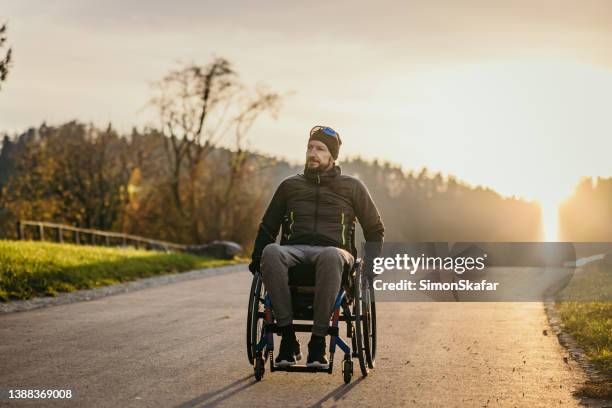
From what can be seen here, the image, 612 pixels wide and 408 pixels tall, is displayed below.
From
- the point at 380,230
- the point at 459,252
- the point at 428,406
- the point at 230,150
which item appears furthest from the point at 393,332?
the point at 230,150

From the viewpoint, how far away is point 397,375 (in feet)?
22.2

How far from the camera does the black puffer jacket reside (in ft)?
21.4

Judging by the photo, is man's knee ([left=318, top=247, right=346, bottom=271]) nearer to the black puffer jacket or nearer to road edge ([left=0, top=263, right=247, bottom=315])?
the black puffer jacket

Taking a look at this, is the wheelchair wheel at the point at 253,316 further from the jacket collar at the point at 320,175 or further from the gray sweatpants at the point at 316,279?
the jacket collar at the point at 320,175

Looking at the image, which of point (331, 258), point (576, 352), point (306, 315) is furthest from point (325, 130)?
point (576, 352)

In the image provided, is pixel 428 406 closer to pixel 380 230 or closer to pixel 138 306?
pixel 380 230

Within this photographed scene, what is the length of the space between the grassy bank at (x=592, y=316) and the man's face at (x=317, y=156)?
2.41 metres

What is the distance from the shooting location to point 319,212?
21.4 feet

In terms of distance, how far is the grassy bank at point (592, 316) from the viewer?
7406mm

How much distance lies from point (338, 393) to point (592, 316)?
617 cm

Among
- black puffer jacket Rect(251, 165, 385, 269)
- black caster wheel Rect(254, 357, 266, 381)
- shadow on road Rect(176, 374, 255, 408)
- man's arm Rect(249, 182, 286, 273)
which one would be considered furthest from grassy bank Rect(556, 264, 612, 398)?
man's arm Rect(249, 182, 286, 273)

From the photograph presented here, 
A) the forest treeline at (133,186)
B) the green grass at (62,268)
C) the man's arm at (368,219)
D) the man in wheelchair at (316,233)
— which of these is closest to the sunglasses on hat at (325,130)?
the man in wheelchair at (316,233)

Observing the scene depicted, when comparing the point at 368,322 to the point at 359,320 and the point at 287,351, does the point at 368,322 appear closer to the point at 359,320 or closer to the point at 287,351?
the point at 359,320

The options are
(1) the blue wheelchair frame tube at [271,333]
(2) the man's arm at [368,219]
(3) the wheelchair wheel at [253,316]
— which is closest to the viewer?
(1) the blue wheelchair frame tube at [271,333]
